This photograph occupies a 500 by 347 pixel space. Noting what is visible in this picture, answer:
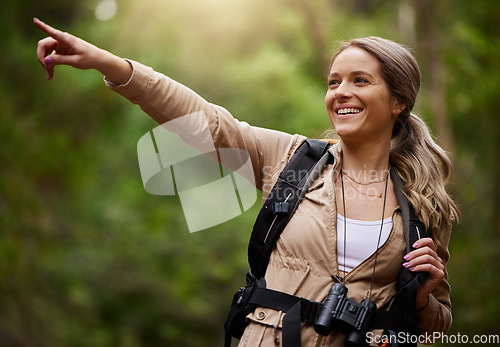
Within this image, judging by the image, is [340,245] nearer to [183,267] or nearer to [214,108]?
[214,108]

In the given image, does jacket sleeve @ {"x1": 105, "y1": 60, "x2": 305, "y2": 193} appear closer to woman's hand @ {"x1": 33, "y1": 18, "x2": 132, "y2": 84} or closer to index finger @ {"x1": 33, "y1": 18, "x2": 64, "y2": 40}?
woman's hand @ {"x1": 33, "y1": 18, "x2": 132, "y2": 84}

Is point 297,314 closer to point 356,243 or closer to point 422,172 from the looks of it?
point 356,243

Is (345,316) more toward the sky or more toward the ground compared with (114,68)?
more toward the ground

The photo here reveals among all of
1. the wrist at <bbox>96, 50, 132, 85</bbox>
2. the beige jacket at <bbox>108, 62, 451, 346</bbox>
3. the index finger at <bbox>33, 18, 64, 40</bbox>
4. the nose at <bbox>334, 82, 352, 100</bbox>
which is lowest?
the beige jacket at <bbox>108, 62, 451, 346</bbox>

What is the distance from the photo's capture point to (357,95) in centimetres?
204

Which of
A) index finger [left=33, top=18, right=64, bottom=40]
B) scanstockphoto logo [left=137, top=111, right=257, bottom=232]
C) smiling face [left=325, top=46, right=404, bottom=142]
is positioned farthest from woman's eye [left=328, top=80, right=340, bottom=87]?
index finger [left=33, top=18, right=64, bottom=40]

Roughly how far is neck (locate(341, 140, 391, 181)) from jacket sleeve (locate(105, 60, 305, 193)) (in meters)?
0.20

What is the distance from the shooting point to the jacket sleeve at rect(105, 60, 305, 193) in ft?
5.84

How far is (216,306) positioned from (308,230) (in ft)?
24.7

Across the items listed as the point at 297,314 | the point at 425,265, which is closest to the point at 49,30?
the point at 297,314

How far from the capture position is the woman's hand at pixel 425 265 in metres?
1.89

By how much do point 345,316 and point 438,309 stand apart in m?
0.53

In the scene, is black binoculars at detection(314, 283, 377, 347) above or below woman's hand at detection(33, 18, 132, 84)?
below

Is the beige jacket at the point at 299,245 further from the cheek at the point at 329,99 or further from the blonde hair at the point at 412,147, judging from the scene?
the cheek at the point at 329,99
